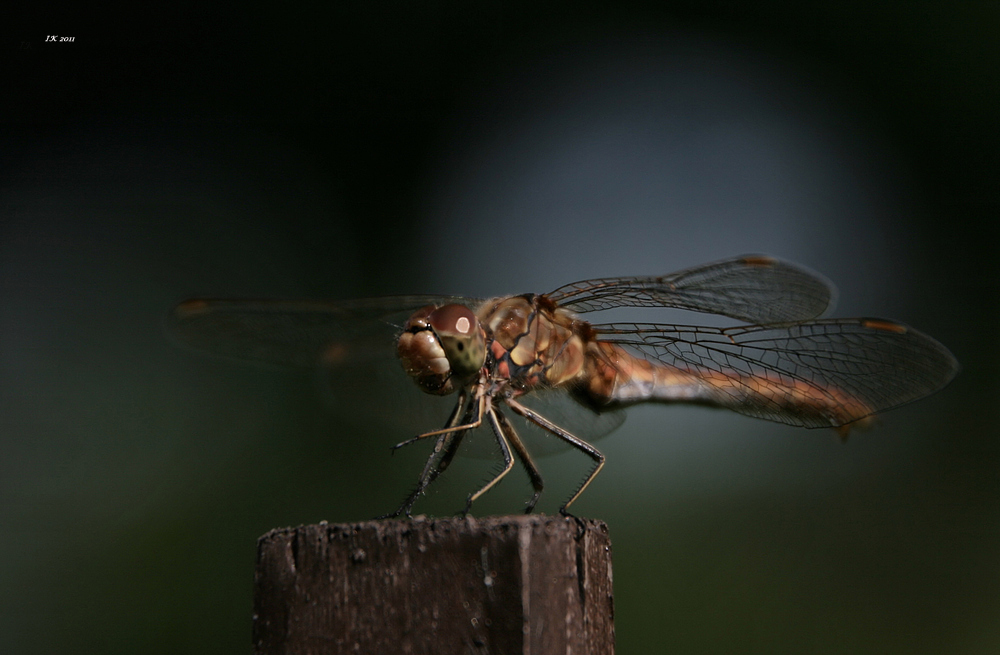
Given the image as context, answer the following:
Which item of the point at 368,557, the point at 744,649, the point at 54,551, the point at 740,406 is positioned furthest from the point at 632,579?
the point at 54,551

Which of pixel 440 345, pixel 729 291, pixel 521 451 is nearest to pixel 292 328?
pixel 440 345

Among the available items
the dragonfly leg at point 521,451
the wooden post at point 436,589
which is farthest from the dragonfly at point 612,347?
the wooden post at point 436,589

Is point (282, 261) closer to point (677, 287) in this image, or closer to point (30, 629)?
point (30, 629)

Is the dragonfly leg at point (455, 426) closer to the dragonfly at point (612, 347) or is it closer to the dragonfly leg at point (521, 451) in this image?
the dragonfly at point (612, 347)

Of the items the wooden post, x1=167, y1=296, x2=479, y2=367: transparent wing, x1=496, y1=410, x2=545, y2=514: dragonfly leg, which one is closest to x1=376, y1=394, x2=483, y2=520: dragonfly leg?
x1=496, y1=410, x2=545, y2=514: dragonfly leg

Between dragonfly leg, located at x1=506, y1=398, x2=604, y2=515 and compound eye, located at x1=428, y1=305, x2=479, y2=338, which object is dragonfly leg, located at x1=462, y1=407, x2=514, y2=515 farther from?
compound eye, located at x1=428, y1=305, x2=479, y2=338
